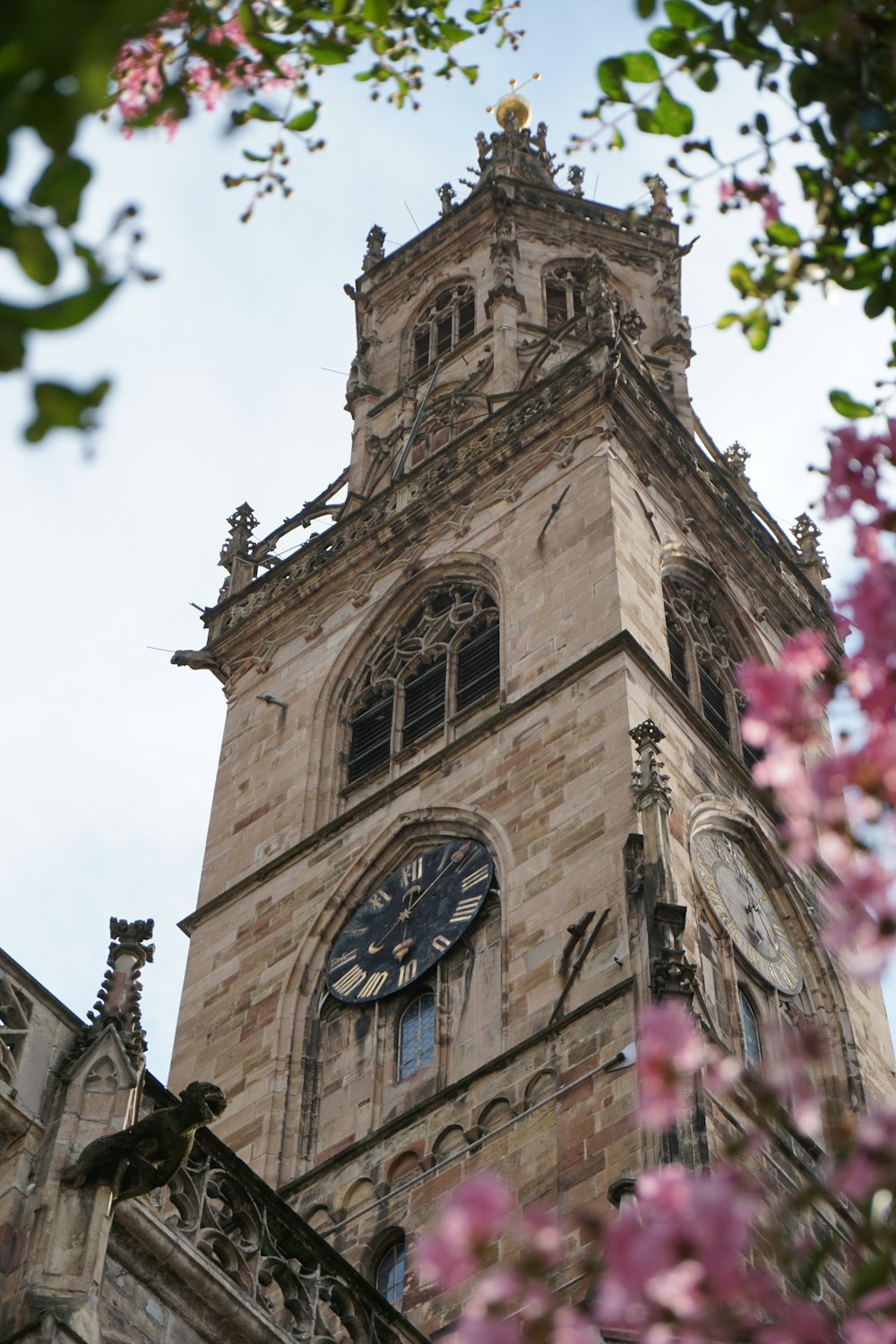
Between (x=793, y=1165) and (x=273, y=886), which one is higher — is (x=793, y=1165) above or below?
below

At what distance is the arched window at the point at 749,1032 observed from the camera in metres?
21.5

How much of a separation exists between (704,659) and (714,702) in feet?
2.48

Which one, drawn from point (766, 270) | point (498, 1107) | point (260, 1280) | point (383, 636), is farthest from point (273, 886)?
point (766, 270)

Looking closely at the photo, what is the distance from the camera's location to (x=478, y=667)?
26.6 metres

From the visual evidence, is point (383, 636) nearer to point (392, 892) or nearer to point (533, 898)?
point (392, 892)

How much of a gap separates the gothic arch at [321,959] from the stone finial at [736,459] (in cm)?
1195

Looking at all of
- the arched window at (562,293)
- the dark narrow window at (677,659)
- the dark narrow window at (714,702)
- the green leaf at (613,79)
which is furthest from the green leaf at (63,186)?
the arched window at (562,293)

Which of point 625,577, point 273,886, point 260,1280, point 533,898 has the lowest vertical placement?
point 260,1280

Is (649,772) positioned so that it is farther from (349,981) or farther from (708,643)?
(708,643)

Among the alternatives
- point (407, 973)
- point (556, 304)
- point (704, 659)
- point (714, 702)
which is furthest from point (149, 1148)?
point (556, 304)

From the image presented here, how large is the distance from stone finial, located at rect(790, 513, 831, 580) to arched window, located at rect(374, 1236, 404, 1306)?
16.8 m

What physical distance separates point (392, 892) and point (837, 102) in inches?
720

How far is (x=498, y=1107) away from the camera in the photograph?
1966 centimetres

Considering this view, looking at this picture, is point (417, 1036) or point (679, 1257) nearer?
point (679, 1257)
